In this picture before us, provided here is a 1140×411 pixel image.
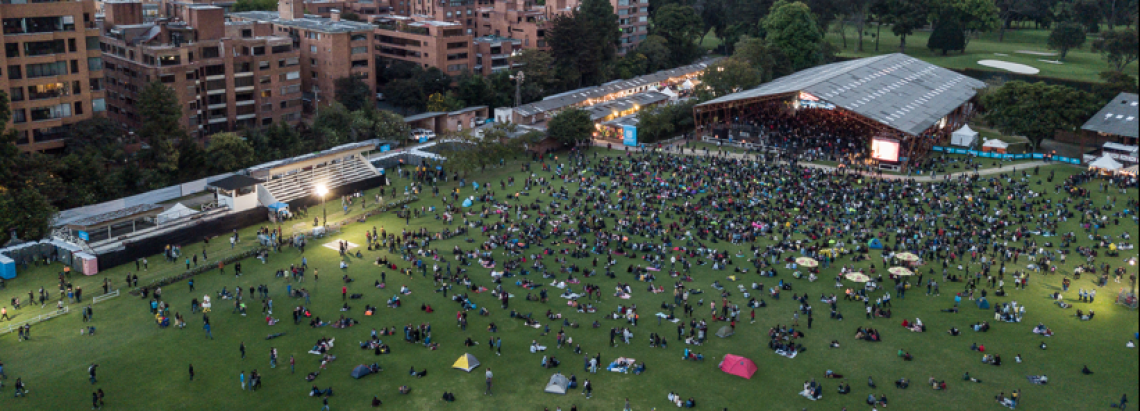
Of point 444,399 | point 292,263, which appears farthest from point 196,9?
point 444,399

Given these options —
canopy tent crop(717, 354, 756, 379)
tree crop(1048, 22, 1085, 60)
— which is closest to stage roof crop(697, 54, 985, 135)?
tree crop(1048, 22, 1085, 60)

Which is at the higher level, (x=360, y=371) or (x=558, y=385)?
(x=360, y=371)

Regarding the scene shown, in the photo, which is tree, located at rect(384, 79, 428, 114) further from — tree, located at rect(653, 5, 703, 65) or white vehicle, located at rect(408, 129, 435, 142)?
tree, located at rect(653, 5, 703, 65)

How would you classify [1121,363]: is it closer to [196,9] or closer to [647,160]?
[647,160]

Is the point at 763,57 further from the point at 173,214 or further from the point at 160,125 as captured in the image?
the point at 173,214

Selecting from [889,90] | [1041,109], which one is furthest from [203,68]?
[1041,109]
